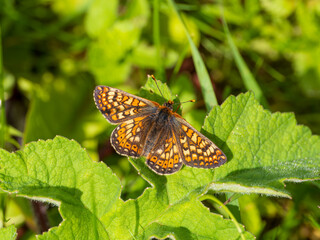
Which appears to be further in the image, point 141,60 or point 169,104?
point 141,60

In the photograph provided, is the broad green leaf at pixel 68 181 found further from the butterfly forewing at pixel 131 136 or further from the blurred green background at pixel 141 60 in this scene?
the blurred green background at pixel 141 60

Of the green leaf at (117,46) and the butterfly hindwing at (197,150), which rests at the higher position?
the green leaf at (117,46)

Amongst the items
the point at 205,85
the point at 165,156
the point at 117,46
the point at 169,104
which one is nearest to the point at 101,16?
the point at 117,46

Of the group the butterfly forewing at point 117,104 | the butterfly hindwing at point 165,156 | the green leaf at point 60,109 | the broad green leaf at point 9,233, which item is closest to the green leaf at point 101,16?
the green leaf at point 60,109

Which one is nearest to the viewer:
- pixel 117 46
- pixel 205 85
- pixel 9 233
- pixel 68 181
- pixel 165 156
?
pixel 9 233

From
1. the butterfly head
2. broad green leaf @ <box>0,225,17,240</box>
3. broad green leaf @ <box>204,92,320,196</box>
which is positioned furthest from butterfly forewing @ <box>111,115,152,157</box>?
broad green leaf @ <box>0,225,17,240</box>

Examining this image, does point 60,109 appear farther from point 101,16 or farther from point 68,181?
point 68,181

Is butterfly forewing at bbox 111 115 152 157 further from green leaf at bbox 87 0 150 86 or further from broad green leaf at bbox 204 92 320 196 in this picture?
green leaf at bbox 87 0 150 86

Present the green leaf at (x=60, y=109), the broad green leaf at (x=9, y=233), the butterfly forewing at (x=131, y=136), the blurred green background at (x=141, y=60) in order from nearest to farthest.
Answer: the broad green leaf at (x=9, y=233)
the butterfly forewing at (x=131, y=136)
the green leaf at (x=60, y=109)
the blurred green background at (x=141, y=60)

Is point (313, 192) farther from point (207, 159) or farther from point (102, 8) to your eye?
point (102, 8)
